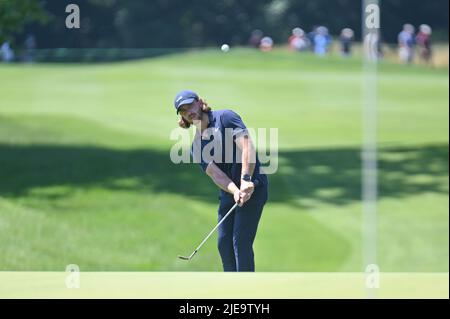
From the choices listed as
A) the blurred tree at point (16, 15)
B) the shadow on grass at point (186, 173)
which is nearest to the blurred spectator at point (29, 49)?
the blurred tree at point (16, 15)

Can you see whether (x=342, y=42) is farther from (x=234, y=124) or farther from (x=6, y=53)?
(x=234, y=124)

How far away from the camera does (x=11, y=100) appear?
1581 cm

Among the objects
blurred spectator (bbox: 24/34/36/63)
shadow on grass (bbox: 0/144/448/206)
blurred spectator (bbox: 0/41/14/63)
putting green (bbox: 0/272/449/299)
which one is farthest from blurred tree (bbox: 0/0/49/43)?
putting green (bbox: 0/272/449/299)

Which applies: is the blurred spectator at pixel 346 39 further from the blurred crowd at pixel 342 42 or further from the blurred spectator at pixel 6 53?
the blurred spectator at pixel 6 53

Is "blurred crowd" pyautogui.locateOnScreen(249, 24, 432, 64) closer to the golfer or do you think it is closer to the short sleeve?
the golfer

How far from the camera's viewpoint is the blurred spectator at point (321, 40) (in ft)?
57.0

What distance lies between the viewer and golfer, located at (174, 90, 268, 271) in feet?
19.2

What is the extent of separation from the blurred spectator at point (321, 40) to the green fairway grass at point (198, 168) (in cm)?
19

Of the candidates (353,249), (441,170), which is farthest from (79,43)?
(441,170)

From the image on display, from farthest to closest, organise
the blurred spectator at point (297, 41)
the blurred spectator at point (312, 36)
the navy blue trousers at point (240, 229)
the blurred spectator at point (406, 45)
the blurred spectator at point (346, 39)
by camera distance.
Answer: the blurred spectator at point (406, 45)
the blurred spectator at point (312, 36)
the blurred spectator at point (346, 39)
the blurred spectator at point (297, 41)
the navy blue trousers at point (240, 229)

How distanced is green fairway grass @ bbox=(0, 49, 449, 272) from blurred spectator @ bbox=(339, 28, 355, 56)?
18 centimetres

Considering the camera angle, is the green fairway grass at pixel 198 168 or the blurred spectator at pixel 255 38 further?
the blurred spectator at pixel 255 38

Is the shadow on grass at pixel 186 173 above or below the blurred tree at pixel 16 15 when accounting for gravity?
below
